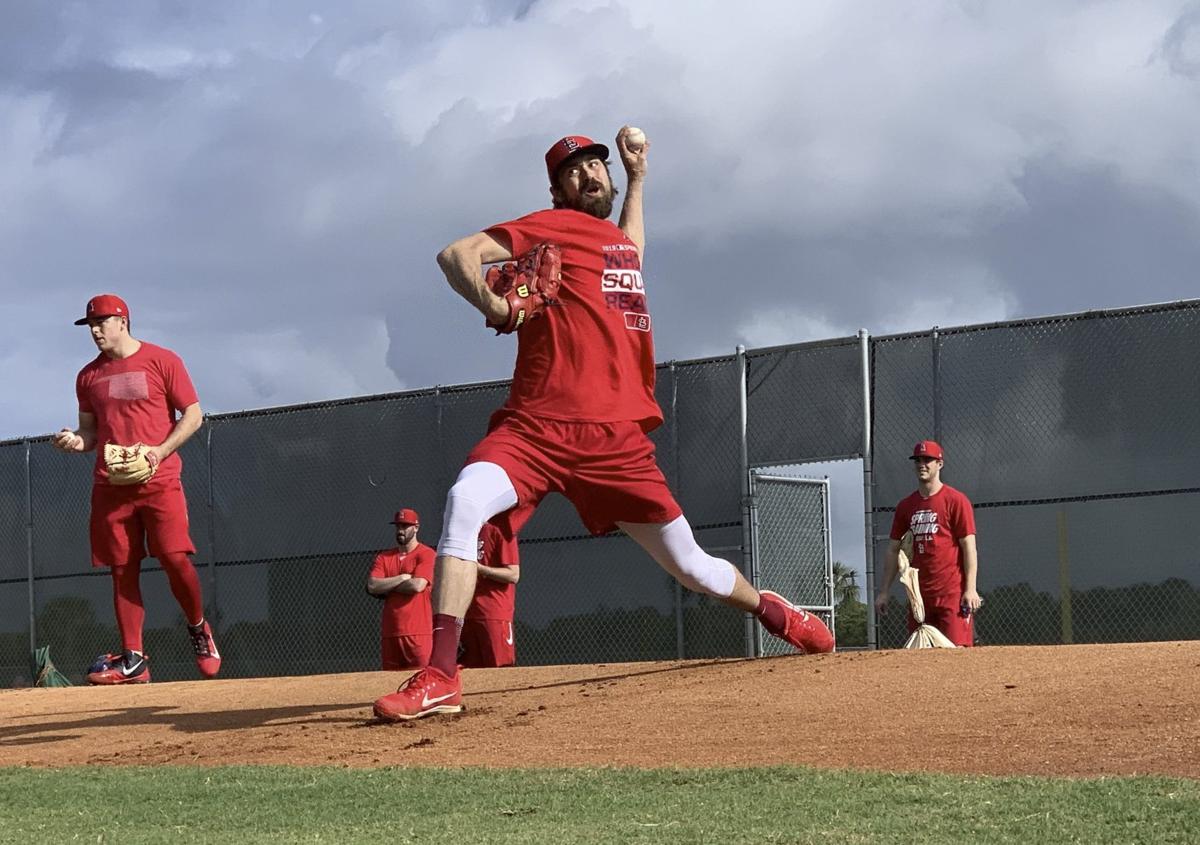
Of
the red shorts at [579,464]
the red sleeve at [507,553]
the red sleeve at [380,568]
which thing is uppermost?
the red shorts at [579,464]

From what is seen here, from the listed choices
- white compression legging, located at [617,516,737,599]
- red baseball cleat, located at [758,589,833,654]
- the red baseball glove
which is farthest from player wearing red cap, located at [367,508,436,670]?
the red baseball glove

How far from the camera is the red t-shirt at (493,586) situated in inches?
412

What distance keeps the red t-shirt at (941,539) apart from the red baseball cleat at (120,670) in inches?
192

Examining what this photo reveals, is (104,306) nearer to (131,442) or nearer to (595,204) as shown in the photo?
(131,442)

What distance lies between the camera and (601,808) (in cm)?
458

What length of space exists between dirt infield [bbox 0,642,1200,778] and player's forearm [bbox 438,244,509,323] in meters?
1.58

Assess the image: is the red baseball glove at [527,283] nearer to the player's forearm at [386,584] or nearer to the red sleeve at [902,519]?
the red sleeve at [902,519]

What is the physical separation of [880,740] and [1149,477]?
25.1 feet

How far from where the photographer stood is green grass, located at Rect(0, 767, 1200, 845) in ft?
13.4

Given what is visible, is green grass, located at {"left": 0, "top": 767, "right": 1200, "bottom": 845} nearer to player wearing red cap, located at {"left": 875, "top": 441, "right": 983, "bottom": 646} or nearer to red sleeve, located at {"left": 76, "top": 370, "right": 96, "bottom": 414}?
red sleeve, located at {"left": 76, "top": 370, "right": 96, "bottom": 414}

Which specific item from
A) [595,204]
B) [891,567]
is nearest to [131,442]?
[595,204]

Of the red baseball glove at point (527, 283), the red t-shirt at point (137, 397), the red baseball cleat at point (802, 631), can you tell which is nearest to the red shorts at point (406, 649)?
the red t-shirt at point (137, 397)

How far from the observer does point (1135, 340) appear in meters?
12.9

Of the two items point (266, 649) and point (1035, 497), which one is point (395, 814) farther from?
point (266, 649)
